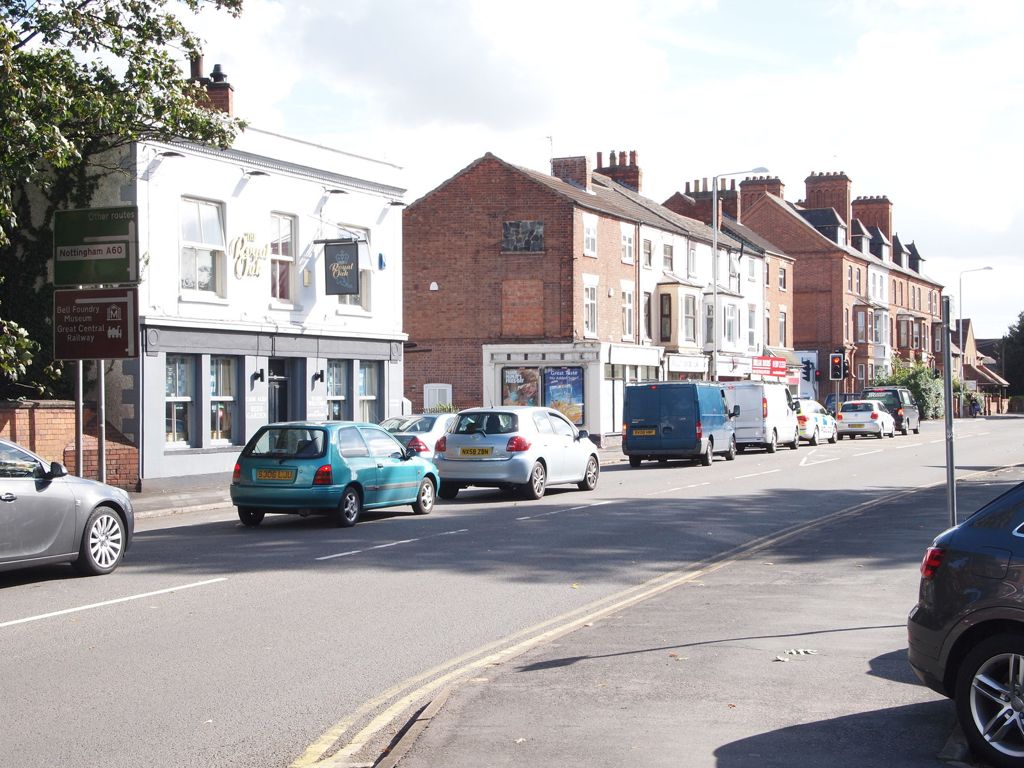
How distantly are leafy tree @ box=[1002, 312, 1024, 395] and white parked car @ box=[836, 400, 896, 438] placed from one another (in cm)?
7419

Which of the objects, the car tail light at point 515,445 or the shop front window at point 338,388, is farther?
the shop front window at point 338,388

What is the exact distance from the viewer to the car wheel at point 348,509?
16.6 meters

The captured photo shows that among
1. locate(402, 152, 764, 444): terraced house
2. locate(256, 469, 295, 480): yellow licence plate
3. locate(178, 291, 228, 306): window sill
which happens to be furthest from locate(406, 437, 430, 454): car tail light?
locate(402, 152, 764, 444): terraced house

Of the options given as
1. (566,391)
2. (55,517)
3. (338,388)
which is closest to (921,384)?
(566,391)

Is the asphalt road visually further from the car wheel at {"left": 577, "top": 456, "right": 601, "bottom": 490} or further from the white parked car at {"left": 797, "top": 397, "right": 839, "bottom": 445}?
the white parked car at {"left": 797, "top": 397, "right": 839, "bottom": 445}

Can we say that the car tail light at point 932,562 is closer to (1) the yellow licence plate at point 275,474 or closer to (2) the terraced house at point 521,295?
(1) the yellow licence plate at point 275,474

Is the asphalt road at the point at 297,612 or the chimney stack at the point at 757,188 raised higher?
the chimney stack at the point at 757,188

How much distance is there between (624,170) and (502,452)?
39.2 meters

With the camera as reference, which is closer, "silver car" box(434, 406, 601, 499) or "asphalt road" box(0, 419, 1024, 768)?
"asphalt road" box(0, 419, 1024, 768)

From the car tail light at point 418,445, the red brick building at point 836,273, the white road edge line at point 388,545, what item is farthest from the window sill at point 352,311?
the red brick building at point 836,273

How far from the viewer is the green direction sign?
64.0ft

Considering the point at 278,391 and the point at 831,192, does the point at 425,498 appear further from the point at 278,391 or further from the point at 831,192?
the point at 831,192

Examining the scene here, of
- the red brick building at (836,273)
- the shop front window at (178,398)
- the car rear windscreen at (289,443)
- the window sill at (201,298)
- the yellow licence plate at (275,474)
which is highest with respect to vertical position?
the red brick building at (836,273)

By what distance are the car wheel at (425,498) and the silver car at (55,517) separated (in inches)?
255
